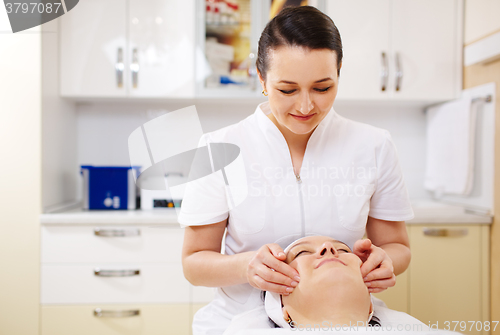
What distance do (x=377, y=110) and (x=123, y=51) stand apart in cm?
154

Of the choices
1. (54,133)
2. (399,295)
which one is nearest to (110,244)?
(54,133)

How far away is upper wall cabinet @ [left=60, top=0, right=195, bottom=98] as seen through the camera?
1.93m

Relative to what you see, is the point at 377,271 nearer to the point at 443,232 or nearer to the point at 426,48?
the point at 443,232

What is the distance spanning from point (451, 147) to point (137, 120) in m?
1.84

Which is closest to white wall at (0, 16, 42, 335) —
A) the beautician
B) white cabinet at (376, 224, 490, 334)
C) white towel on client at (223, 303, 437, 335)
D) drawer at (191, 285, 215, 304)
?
drawer at (191, 285, 215, 304)

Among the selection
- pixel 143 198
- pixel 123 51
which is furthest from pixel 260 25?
pixel 143 198

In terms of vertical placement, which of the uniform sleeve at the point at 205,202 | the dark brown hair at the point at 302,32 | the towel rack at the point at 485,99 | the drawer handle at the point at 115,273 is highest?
the towel rack at the point at 485,99

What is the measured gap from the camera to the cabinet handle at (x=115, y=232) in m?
1.71

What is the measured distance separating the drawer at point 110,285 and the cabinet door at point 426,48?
1568 mm

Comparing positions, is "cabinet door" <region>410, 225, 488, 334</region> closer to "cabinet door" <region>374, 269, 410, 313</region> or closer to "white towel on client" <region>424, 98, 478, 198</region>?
"cabinet door" <region>374, 269, 410, 313</region>

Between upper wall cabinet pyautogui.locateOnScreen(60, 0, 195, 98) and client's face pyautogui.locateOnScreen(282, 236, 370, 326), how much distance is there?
4.75 feet

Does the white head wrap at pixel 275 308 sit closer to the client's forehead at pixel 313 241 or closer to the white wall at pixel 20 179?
the client's forehead at pixel 313 241

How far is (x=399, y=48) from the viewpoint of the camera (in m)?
1.99

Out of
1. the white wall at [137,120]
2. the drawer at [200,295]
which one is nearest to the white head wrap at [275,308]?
the drawer at [200,295]
